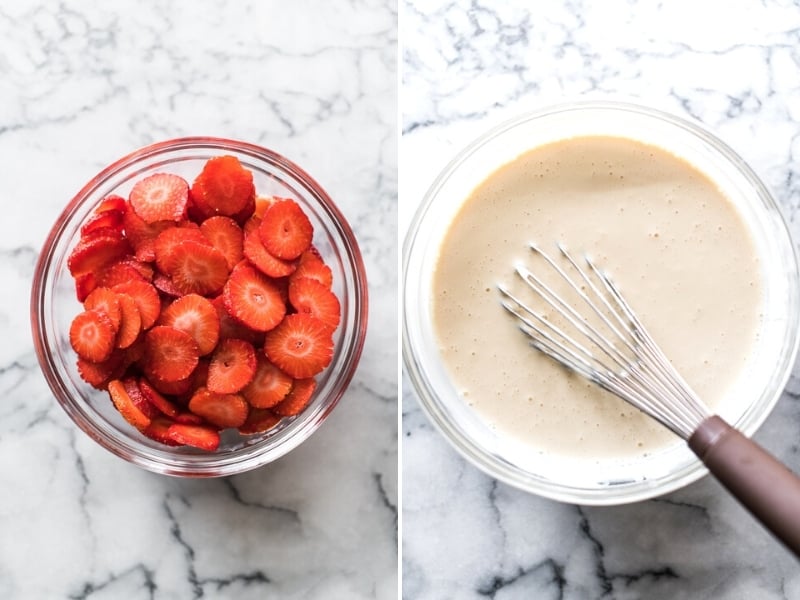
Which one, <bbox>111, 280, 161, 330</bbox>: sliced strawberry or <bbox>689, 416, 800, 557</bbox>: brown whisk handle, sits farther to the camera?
<bbox>111, 280, 161, 330</bbox>: sliced strawberry

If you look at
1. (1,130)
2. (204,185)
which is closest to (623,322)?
(204,185)

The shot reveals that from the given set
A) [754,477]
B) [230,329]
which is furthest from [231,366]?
[754,477]

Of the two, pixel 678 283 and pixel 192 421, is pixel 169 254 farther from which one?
pixel 678 283

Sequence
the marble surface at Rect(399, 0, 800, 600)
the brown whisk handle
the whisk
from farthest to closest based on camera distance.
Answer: the marble surface at Rect(399, 0, 800, 600) → the whisk → the brown whisk handle

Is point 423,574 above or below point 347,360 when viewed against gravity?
below

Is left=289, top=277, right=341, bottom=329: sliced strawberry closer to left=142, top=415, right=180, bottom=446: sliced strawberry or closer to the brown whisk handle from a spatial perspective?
left=142, top=415, right=180, bottom=446: sliced strawberry

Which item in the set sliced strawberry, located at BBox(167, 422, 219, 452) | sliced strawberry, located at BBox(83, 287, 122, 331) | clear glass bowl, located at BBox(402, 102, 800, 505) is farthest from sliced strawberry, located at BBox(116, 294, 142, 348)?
clear glass bowl, located at BBox(402, 102, 800, 505)
